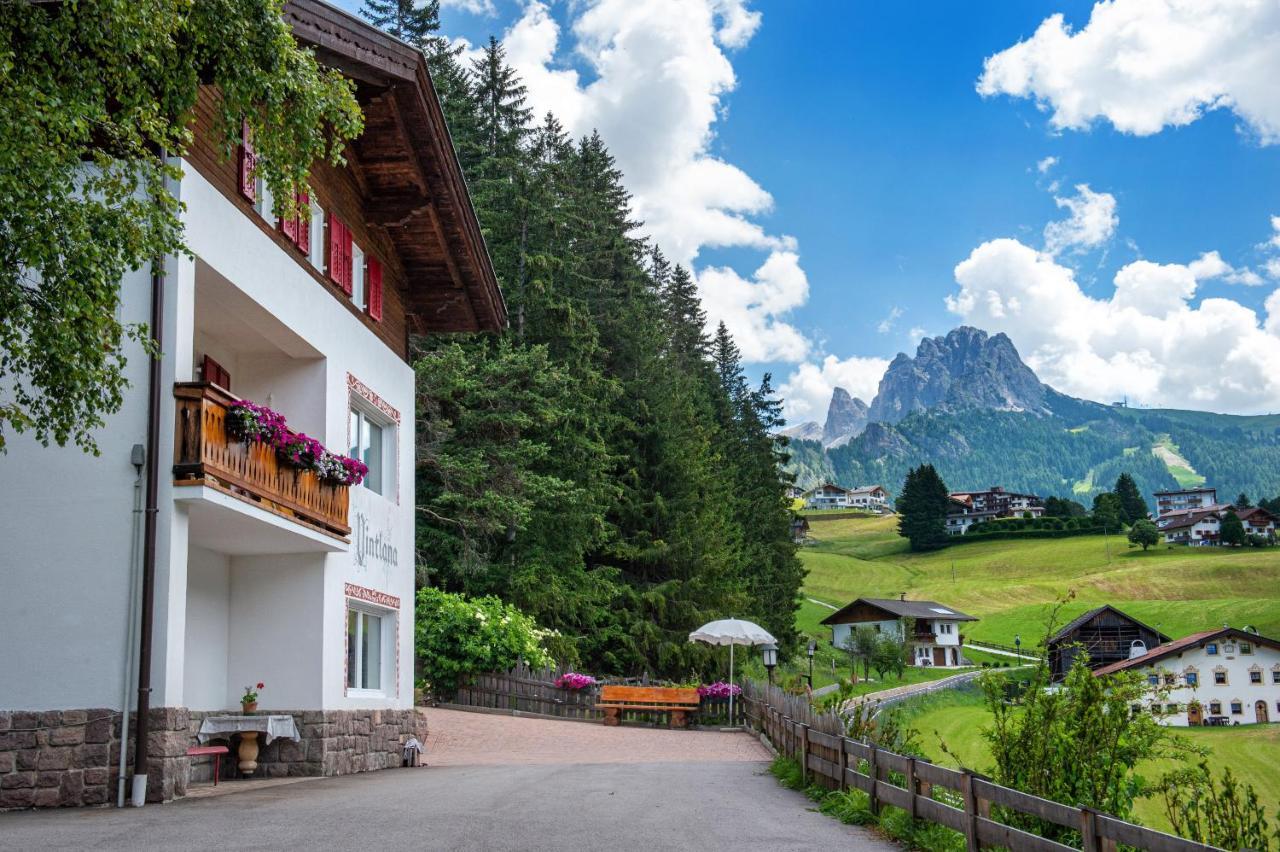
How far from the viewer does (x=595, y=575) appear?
35.9 m

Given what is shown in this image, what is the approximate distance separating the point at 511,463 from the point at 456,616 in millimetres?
5238

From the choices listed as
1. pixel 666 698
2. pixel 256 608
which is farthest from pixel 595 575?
pixel 256 608

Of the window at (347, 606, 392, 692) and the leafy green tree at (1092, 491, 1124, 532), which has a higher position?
the leafy green tree at (1092, 491, 1124, 532)

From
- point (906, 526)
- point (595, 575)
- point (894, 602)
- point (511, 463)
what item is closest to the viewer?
point (511, 463)

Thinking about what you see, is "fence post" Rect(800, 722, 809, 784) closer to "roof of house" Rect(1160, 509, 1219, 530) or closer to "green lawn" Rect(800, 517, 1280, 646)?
"green lawn" Rect(800, 517, 1280, 646)

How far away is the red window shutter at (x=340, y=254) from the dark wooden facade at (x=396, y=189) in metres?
0.14

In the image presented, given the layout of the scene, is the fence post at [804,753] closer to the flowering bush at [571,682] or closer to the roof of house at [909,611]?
the flowering bush at [571,682]

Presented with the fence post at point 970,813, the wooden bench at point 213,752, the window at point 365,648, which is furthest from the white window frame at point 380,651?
the fence post at point 970,813

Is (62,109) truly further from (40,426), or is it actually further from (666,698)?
(666,698)

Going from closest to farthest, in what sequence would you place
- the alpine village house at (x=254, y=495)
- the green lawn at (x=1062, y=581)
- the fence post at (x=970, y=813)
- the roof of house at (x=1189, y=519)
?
1. the fence post at (x=970, y=813)
2. the alpine village house at (x=254, y=495)
3. the green lawn at (x=1062, y=581)
4. the roof of house at (x=1189, y=519)

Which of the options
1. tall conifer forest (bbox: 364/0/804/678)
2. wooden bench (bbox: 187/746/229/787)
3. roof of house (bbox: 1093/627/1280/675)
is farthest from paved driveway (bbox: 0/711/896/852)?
roof of house (bbox: 1093/627/1280/675)

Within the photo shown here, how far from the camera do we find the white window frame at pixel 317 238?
1639 centimetres

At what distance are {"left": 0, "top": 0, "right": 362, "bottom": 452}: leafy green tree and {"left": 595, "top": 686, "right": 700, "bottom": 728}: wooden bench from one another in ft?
67.3

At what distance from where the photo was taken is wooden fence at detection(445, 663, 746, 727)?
93.8 ft
